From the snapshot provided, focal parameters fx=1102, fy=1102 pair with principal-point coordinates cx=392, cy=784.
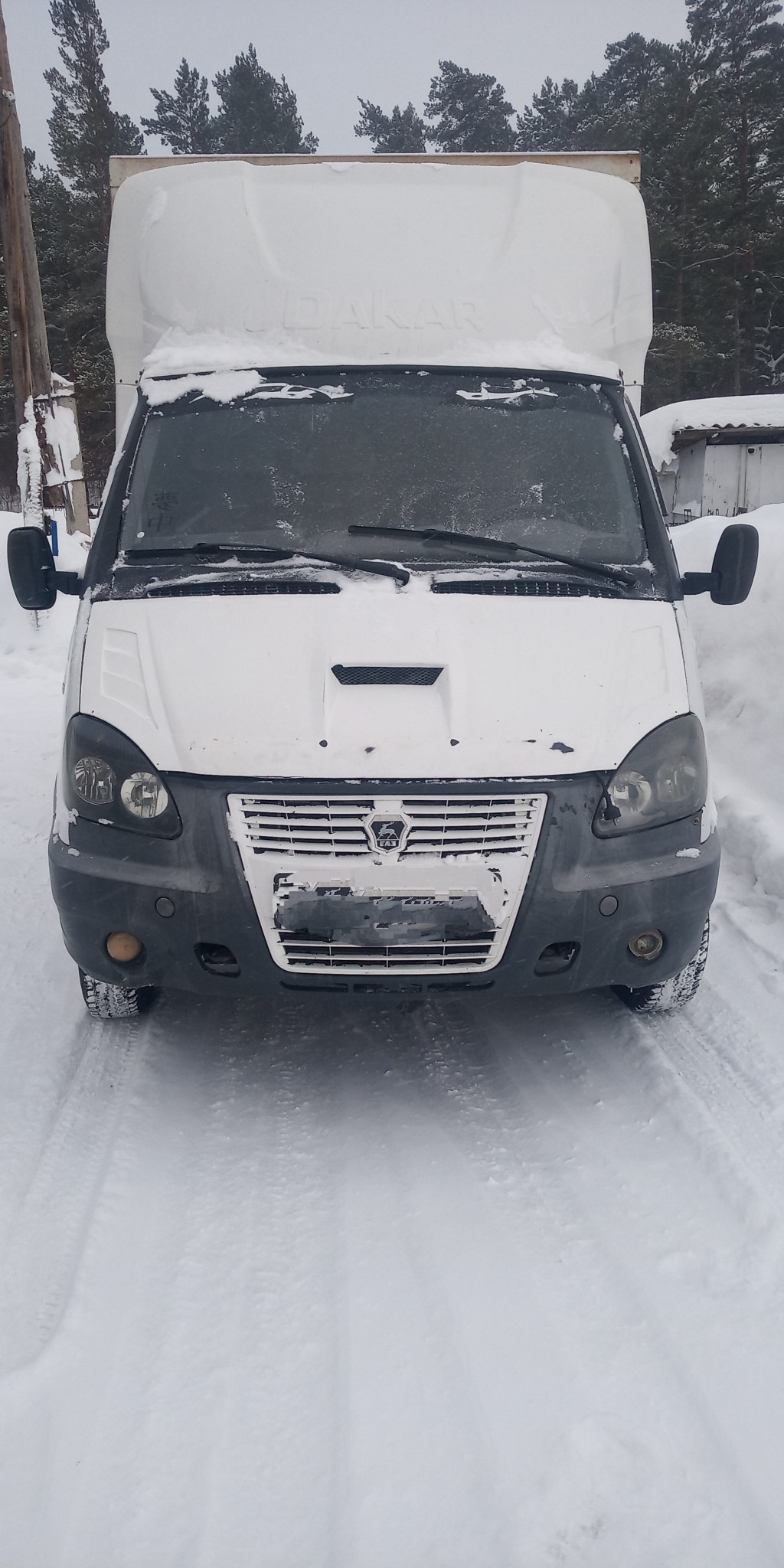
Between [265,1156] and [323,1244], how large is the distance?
0.41 metres

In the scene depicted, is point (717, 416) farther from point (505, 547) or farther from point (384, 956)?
point (384, 956)

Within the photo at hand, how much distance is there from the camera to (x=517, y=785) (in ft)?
9.86

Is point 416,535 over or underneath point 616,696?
over

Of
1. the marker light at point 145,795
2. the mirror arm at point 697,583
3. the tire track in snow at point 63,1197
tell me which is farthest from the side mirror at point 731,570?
the tire track in snow at point 63,1197

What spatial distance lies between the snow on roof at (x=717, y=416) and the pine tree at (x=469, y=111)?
21794mm

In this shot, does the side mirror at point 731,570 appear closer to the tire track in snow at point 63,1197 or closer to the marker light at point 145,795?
the marker light at point 145,795

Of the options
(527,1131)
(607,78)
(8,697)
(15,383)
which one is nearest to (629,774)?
(527,1131)

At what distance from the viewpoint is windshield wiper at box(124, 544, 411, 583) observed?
3.55 m

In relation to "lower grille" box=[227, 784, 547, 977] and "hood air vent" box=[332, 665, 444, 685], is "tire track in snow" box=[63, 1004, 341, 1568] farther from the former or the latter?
"hood air vent" box=[332, 665, 444, 685]

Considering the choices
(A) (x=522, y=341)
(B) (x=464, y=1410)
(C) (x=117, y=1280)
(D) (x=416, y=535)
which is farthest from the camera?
(A) (x=522, y=341)

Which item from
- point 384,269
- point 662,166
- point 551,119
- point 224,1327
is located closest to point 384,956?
point 224,1327

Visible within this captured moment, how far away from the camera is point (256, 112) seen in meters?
42.0

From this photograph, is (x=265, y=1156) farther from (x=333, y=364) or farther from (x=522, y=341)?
(x=522, y=341)

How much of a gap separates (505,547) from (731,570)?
87 cm
